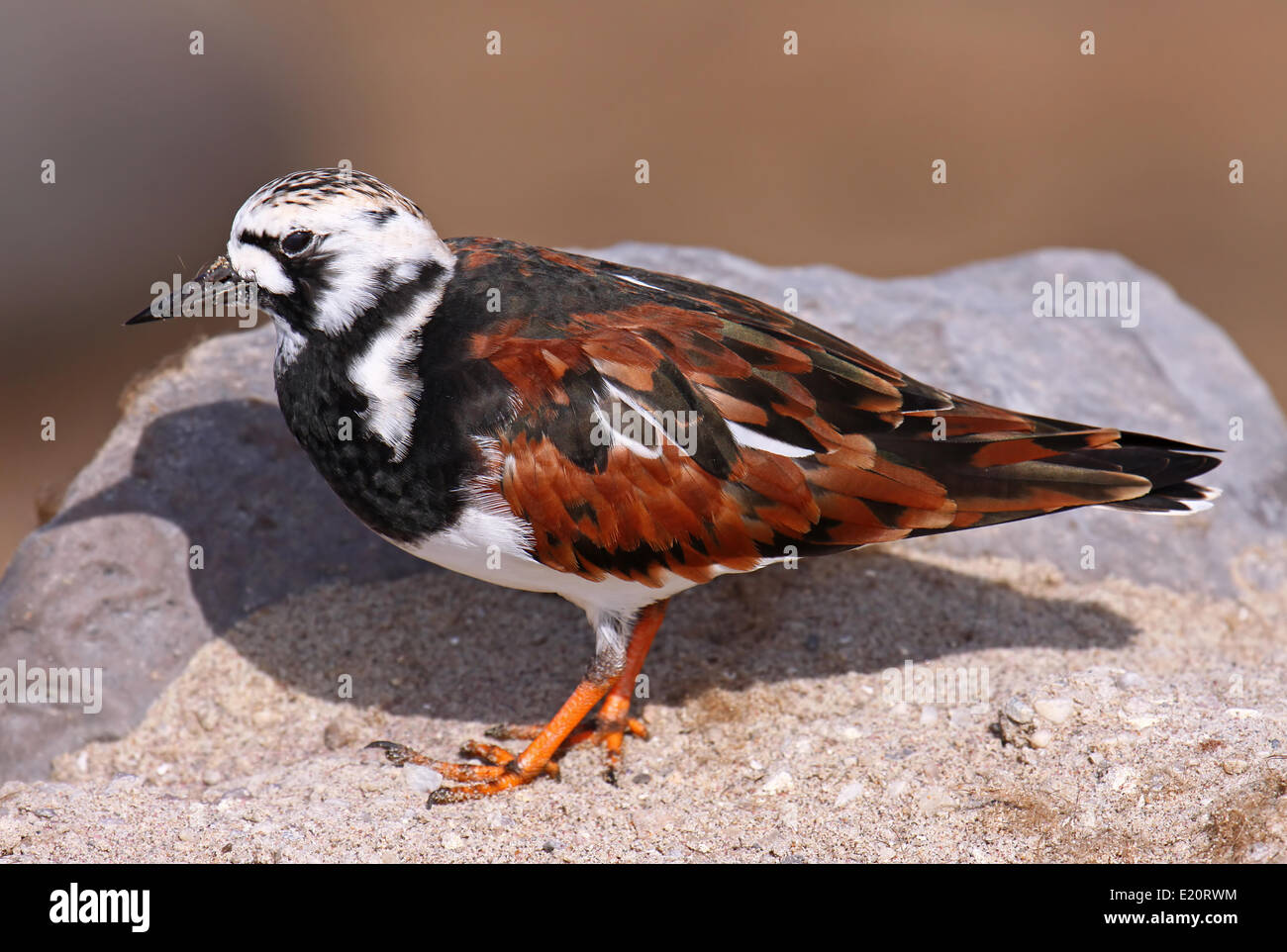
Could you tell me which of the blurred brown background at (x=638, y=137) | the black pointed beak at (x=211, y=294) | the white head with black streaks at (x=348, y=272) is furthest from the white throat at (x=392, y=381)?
the blurred brown background at (x=638, y=137)

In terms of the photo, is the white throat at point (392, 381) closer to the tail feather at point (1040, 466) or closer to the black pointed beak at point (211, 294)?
the black pointed beak at point (211, 294)

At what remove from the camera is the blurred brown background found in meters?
12.2

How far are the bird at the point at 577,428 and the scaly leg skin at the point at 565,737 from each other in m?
0.02

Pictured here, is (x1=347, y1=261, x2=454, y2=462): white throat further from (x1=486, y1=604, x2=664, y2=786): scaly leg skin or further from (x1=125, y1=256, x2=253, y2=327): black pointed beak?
(x1=486, y1=604, x2=664, y2=786): scaly leg skin

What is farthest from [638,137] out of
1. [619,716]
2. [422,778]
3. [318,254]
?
[422,778]

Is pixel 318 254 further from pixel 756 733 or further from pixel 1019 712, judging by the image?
pixel 1019 712

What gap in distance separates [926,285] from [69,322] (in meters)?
8.78

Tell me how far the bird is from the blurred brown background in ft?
25.1

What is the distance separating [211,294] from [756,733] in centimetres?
286

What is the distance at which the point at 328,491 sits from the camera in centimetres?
652

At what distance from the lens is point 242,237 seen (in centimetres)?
477

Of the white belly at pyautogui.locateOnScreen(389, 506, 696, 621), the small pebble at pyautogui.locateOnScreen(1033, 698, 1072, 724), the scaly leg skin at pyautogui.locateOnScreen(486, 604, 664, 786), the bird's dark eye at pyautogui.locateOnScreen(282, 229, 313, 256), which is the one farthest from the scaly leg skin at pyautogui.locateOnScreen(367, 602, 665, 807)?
the bird's dark eye at pyautogui.locateOnScreen(282, 229, 313, 256)

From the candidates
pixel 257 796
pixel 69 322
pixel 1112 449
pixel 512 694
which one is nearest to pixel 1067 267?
pixel 1112 449

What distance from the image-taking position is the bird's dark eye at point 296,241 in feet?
15.4
